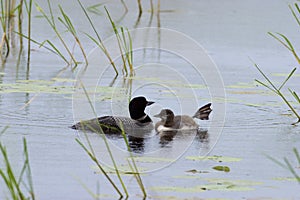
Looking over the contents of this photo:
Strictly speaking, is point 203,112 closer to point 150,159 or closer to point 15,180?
point 150,159

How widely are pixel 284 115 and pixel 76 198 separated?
3.01m

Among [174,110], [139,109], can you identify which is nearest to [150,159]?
[139,109]

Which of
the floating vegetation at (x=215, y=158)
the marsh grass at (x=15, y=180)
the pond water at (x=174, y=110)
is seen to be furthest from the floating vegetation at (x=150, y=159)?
the marsh grass at (x=15, y=180)

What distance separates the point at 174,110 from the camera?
7.28 m

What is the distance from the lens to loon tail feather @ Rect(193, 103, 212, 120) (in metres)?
6.89

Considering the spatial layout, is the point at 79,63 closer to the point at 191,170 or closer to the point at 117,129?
the point at 117,129

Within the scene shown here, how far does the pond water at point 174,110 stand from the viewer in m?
5.03

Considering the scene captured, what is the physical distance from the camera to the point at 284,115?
23.7ft

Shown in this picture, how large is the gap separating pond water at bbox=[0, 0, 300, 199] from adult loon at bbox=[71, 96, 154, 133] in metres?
0.17

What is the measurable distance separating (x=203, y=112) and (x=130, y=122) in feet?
2.03

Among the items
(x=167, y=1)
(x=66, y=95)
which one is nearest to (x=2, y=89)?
(x=66, y=95)

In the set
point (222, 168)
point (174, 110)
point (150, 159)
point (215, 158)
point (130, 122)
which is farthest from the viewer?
point (174, 110)

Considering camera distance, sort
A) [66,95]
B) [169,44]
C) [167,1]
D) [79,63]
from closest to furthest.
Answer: [66,95], [79,63], [169,44], [167,1]

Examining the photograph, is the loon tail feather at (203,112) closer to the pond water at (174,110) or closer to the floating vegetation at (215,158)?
the pond water at (174,110)
